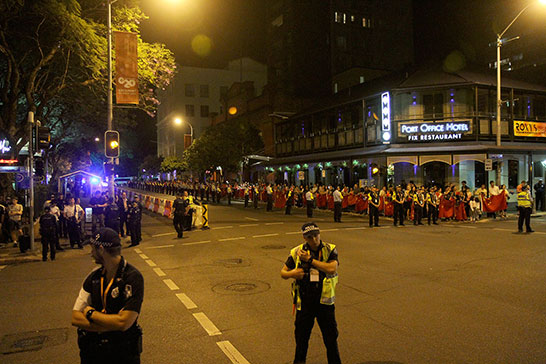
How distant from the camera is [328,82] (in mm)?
59469

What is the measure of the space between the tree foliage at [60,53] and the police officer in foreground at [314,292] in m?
13.6

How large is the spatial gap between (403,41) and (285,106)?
85.0 ft

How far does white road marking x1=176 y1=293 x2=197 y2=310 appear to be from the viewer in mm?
7008

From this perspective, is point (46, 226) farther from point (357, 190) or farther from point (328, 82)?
point (328, 82)

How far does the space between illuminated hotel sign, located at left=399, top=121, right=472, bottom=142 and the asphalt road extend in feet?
51.5

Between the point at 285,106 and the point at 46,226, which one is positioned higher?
the point at 285,106

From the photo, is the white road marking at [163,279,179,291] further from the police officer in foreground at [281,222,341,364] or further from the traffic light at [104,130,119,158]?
the traffic light at [104,130,119,158]

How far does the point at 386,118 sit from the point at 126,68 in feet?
60.3

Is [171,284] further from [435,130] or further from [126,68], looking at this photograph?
[435,130]

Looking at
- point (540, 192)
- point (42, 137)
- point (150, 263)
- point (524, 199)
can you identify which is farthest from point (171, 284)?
point (540, 192)

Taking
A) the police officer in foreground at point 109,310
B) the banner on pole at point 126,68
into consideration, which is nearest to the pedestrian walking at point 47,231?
the banner on pole at point 126,68

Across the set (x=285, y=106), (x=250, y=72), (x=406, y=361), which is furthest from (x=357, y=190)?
(x=250, y=72)

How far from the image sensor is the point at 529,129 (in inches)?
1147

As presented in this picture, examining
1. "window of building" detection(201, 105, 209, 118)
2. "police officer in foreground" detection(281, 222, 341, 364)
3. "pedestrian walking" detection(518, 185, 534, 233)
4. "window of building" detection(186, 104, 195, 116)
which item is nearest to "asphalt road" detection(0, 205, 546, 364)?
"police officer in foreground" detection(281, 222, 341, 364)
